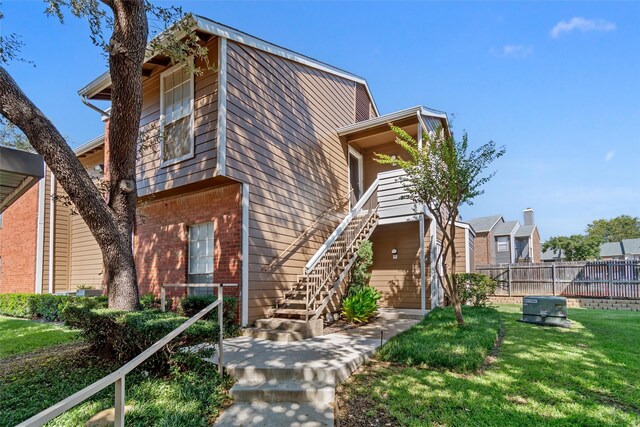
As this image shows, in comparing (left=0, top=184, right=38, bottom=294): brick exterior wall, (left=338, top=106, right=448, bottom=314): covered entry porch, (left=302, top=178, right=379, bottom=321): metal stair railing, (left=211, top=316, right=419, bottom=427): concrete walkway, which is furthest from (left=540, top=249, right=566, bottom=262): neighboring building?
(left=0, top=184, right=38, bottom=294): brick exterior wall

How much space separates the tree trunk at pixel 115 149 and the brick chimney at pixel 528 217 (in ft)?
121

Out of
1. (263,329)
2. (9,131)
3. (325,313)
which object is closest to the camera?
(263,329)

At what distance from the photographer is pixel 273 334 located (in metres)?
6.21

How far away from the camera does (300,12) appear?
1066 centimetres

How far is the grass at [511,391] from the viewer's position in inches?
133

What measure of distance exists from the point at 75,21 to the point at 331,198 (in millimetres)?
6874

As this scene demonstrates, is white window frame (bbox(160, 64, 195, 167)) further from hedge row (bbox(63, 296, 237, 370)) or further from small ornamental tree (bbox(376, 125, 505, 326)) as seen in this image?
small ornamental tree (bbox(376, 125, 505, 326))

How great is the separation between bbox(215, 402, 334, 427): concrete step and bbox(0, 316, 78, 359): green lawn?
3657 millimetres

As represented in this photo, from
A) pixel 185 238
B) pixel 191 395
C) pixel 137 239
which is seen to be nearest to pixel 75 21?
pixel 185 238

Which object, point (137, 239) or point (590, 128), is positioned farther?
point (590, 128)

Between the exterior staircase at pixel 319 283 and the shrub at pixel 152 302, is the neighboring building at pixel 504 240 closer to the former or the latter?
the exterior staircase at pixel 319 283

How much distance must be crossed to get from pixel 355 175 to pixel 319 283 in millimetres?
5413

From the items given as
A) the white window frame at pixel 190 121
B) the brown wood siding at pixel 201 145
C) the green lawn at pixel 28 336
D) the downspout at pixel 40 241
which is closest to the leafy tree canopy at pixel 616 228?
the brown wood siding at pixel 201 145

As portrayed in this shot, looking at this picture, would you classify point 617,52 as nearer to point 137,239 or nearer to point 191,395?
point 191,395
